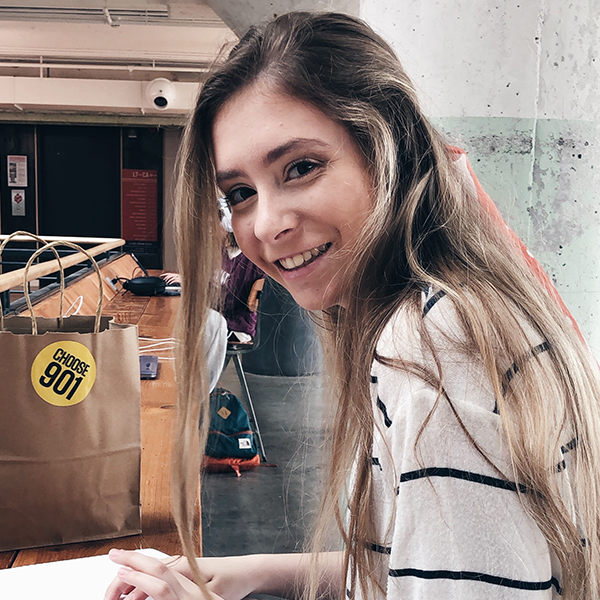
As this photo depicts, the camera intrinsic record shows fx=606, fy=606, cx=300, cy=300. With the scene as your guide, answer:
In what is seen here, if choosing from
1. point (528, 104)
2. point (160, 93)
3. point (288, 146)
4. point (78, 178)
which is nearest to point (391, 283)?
point (288, 146)

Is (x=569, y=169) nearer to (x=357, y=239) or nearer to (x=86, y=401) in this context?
(x=357, y=239)

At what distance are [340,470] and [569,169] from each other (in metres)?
1.09

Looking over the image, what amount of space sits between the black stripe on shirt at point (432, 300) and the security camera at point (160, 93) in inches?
323

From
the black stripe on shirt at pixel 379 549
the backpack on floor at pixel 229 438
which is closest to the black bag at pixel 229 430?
the backpack on floor at pixel 229 438

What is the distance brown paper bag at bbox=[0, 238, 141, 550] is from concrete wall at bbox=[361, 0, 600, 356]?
0.99m

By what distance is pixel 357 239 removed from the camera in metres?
0.78

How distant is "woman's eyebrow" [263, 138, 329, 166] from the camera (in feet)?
2.53

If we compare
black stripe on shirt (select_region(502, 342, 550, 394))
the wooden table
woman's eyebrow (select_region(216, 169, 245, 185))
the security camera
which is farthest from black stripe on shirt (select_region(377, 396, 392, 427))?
the security camera

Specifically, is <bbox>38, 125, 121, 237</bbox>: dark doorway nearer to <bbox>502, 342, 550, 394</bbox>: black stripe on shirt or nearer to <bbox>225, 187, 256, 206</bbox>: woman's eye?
<bbox>225, 187, 256, 206</bbox>: woman's eye

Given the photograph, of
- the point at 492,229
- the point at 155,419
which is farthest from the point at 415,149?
the point at 155,419

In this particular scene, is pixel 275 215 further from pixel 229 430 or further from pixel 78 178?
pixel 78 178

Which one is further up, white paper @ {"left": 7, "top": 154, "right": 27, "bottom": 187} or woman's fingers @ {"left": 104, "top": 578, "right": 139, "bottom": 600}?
white paper @ {"left": 7, "top": 154, "right": 27, "bottom": 187}

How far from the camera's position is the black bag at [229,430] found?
10.2 ft

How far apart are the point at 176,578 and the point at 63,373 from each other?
320mm
